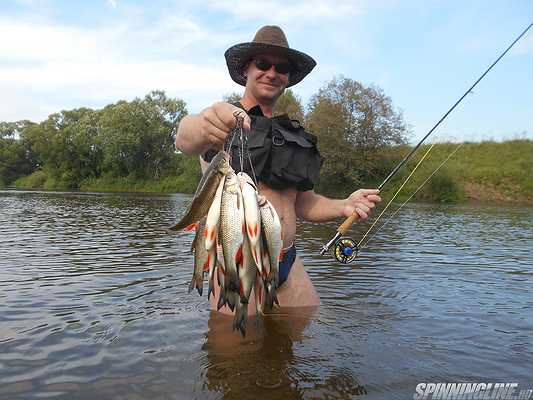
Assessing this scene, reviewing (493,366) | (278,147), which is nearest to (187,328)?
(278,147)

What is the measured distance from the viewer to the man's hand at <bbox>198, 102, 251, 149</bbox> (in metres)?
3.42

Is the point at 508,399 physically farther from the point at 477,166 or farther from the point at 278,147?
the point at 477,166

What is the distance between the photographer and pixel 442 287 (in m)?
7.72

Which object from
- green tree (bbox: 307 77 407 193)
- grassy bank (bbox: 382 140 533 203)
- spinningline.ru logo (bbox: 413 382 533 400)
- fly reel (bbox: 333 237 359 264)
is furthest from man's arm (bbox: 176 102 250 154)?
green tree (bbox: 307 77 407 193)

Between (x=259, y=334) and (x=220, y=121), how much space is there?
→ 2350 mm

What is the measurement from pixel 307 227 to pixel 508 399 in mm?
14751

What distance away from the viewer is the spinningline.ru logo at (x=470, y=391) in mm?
3566

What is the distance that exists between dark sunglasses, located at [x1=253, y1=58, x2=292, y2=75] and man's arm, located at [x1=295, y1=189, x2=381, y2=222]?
1494 mm

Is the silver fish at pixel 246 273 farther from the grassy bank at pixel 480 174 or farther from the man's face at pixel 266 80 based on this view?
the grassy bank at pixel 480 174

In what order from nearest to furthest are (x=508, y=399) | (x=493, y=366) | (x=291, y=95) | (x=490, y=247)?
(x=508, y=399)
(x=493, y=366)
(x=490, y=247)
(x=291, y=95)

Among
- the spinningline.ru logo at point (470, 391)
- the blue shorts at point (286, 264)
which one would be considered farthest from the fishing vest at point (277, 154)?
the spinningline.ru logo at point (470, 391)

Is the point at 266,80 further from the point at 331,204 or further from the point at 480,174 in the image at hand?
the point at 480,174

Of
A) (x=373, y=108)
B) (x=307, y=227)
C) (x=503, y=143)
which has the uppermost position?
(x=373, y=108)

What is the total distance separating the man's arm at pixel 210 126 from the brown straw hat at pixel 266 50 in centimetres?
123
